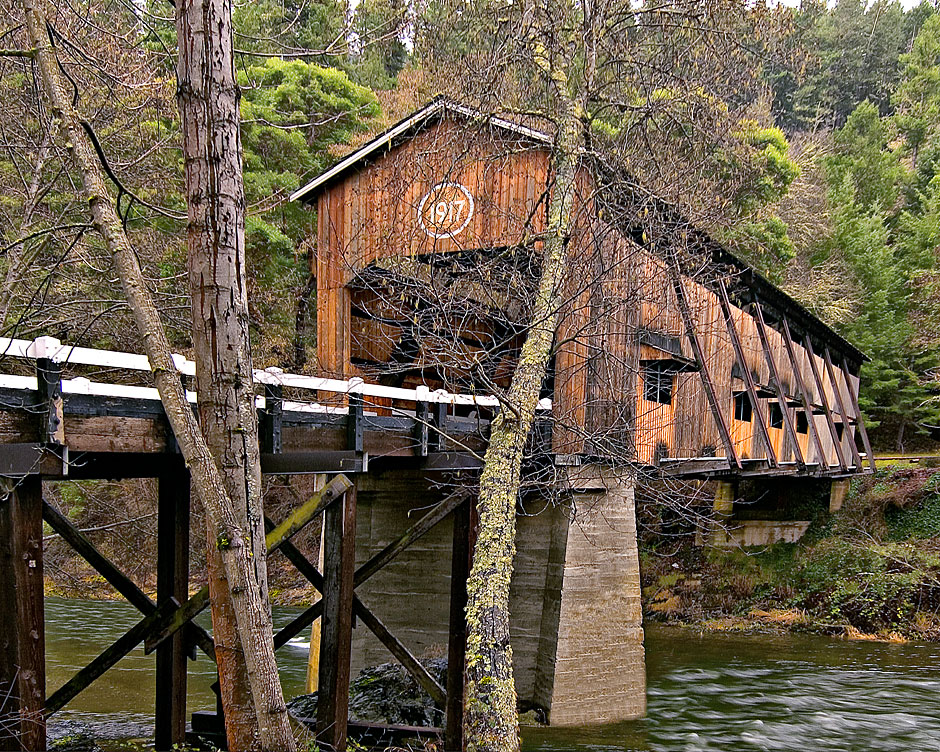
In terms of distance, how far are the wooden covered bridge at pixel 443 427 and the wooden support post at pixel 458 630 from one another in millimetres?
25

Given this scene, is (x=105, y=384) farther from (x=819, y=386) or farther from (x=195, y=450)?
(x=819, y=386)

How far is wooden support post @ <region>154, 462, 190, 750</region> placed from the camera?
25.3 ft

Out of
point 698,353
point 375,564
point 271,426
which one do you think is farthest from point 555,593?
point 271,426

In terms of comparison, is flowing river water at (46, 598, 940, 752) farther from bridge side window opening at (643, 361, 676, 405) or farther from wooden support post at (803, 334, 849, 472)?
wooden support post at (803, 334, 849, 472)

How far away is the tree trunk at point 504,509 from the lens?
24.0ft

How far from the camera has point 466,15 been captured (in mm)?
9500

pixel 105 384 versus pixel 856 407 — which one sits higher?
pixel 856 407

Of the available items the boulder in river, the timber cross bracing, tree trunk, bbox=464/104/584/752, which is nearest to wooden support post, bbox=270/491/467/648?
the timber cross bracing

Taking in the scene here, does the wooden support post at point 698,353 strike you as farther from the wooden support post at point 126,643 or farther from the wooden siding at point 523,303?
the wooden support post at point 126,643

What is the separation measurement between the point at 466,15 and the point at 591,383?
4600 mm

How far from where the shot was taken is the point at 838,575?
2056 cm

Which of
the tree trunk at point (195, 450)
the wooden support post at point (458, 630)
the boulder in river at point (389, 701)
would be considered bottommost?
the boulder in river at point (389, 701)

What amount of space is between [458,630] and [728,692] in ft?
19.9

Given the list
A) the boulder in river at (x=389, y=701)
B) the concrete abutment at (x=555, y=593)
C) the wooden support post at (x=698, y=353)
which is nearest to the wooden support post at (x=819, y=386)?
the wooden support post at (x=698, y=353)
